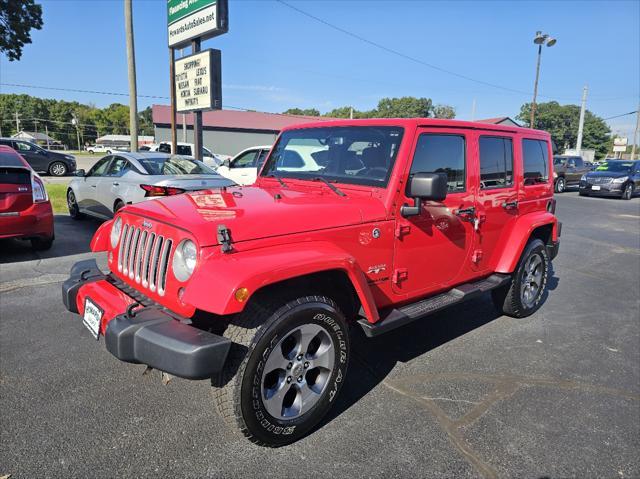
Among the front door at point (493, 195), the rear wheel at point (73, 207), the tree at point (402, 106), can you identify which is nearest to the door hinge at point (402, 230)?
the front door at point (493, 195)

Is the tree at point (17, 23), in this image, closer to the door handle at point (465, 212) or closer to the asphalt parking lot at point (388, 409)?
the asphalt parking lot at point (388, 409)

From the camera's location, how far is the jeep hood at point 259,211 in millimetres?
2402

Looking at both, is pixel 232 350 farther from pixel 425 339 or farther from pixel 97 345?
pixel 425 339

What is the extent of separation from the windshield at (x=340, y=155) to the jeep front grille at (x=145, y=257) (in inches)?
53.3

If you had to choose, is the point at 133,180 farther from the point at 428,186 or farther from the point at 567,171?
the point at 567,171

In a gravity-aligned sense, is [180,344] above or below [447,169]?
below

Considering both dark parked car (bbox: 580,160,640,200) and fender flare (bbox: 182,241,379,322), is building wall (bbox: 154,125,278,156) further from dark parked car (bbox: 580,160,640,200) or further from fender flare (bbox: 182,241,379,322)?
fender flare (bbox: 182,241,379,322)

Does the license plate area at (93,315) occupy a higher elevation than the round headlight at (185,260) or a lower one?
lower

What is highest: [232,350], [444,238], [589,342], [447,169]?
[447,169]

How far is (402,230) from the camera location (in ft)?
10.0

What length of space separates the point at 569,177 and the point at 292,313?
24.2 m

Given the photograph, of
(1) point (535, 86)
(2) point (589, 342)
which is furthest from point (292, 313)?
(1) point (535, 86)

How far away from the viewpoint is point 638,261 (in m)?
7.66

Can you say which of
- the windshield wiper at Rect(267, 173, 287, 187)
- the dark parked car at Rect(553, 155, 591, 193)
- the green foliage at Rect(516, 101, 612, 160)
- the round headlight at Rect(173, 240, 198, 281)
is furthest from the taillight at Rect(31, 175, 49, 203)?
the green foliage at Rect(516, 101, 612, 160)
